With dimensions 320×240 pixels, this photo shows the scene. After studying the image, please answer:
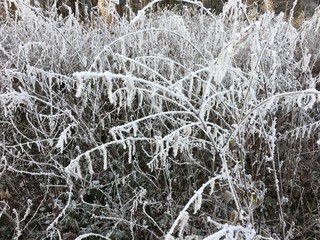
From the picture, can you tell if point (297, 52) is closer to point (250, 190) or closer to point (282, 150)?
point (282, 150)

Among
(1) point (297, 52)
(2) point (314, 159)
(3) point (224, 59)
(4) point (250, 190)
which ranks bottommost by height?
(2) point (314, 159)

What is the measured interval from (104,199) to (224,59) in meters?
1.59

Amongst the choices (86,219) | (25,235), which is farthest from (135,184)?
(25,235)

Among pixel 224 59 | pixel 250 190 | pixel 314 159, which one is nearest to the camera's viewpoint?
pixel 224 59

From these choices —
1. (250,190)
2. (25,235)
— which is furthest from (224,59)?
(25,235)

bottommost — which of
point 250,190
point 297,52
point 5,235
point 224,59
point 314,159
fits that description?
point 5,235

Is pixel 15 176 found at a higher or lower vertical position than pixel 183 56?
lower

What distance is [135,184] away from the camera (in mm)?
2328

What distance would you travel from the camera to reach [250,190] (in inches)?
59.1

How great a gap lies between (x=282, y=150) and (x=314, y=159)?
0.18 metres

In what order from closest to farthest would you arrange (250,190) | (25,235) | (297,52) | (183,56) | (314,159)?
1. (250,190)
2. (25,235)
3. (314,159)
4. (183,56)
5. (297,52)

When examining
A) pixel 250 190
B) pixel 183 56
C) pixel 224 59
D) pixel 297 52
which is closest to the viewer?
pixel 224 59

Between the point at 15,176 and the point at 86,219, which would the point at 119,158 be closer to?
the point at 86,219

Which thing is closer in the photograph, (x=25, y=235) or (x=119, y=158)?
(x=25, y=235)
